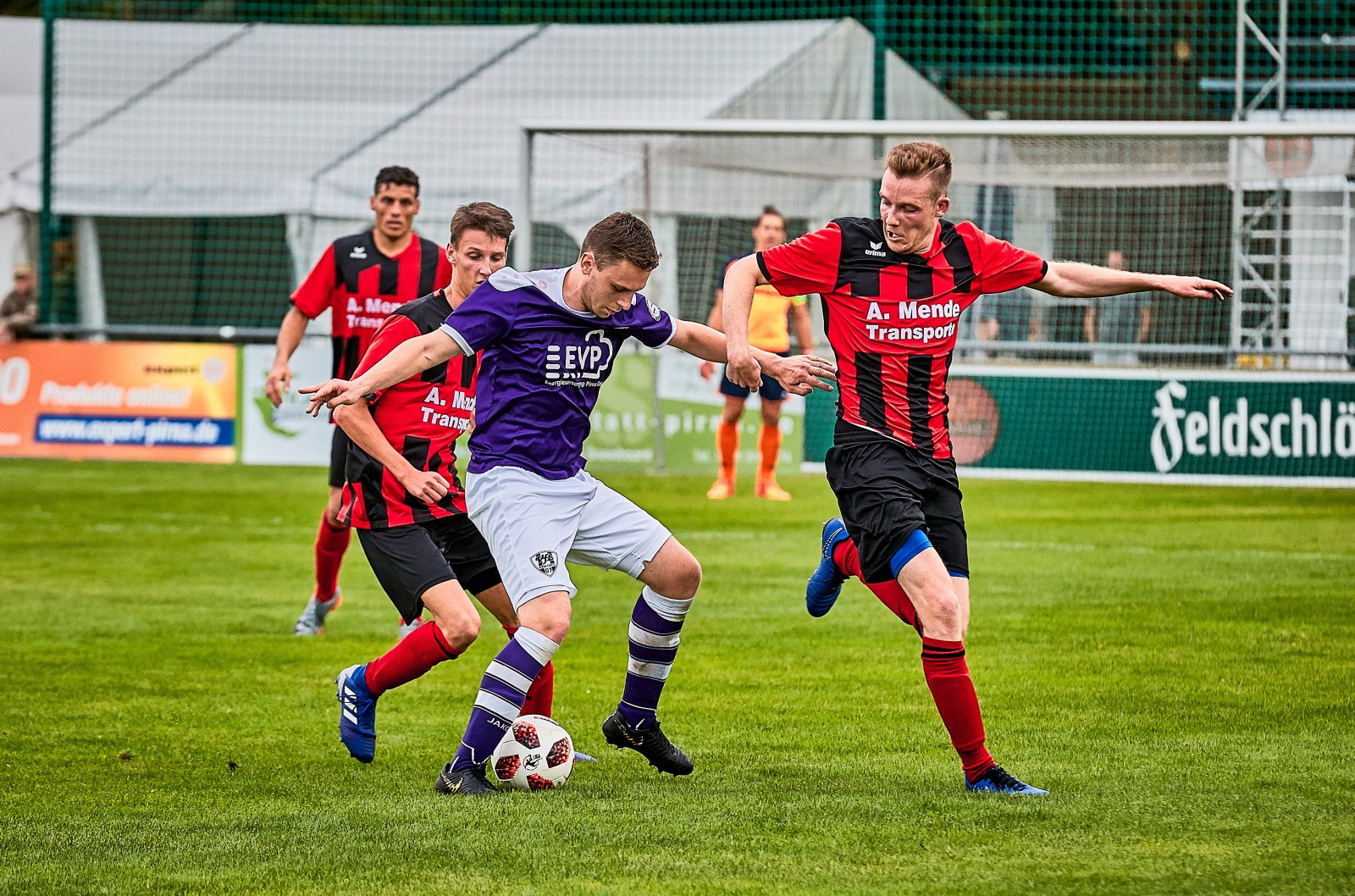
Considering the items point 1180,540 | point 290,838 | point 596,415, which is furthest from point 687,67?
point 290,838

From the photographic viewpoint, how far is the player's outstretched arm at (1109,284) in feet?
17.9

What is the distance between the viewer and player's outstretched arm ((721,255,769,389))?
5109mm

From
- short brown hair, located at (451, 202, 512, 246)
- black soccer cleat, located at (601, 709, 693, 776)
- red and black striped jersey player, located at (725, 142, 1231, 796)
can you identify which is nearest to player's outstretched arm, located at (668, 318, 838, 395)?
red and black striped jersey player, located at (725, 142, 1231, 796)

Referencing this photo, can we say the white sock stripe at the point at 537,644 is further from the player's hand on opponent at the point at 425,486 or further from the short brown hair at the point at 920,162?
the short brown hair at the point at 920,162

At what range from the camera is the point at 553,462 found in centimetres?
531

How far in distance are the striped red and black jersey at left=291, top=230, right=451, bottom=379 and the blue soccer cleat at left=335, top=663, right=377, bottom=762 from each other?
10.0ft

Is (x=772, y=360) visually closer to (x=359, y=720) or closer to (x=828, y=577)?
(x=828, y=577)

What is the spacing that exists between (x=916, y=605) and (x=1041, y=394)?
10202 mm

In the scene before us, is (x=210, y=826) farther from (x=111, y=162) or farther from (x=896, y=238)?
(x=111, y=162)

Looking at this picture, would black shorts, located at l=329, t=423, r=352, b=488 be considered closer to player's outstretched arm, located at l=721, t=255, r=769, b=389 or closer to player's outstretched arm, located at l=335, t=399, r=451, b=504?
player's outstretched arm, located at l=335, t=399, r=451, b=504

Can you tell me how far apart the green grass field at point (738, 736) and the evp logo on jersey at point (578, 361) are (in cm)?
128

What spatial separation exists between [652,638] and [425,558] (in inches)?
33.2

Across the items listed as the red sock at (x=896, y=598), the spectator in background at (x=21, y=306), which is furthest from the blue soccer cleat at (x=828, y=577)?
the spectator in background at (x=21, y=306)

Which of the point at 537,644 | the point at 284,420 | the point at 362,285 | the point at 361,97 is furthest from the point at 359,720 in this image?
the point at 361,97
